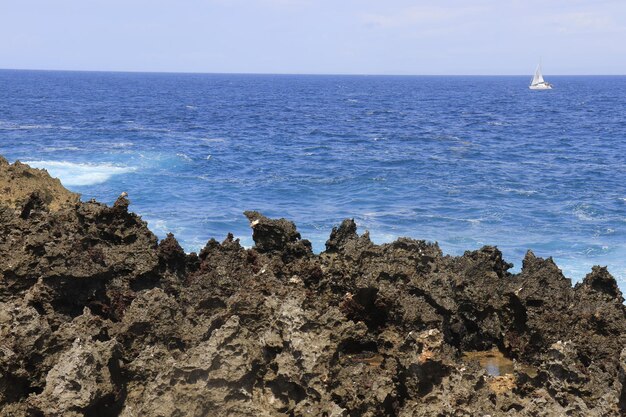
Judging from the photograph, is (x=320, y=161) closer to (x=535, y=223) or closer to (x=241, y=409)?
(x=535, y=223)

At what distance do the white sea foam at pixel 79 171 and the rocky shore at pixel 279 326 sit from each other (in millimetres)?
16831

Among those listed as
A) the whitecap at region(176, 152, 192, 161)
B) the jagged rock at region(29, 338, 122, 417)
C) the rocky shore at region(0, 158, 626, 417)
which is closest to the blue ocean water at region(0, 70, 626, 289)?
the whitecap at region(176, 152, 192, 161)

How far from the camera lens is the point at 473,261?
37.9 feet

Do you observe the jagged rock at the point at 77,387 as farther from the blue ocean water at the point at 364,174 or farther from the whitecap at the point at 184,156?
the whitecap at the point at 184,156

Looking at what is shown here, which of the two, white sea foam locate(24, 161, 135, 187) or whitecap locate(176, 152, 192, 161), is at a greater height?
white sea foam locate(24, 161, 135, 187)

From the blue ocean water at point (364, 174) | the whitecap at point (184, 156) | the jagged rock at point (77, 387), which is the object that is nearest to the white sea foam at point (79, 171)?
the blue ocean water at point (364, 174)

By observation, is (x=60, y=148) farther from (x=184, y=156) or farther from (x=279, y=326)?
(x=279, y=326)

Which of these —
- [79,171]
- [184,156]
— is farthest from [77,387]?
[184,156]

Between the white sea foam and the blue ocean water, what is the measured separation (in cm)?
9

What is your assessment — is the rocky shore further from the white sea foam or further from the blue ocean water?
the white sea foam

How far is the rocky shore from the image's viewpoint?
5.93m

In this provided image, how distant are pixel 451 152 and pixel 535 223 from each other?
19.2m

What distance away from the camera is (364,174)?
35812 millimetres

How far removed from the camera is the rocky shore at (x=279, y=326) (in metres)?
5.93
